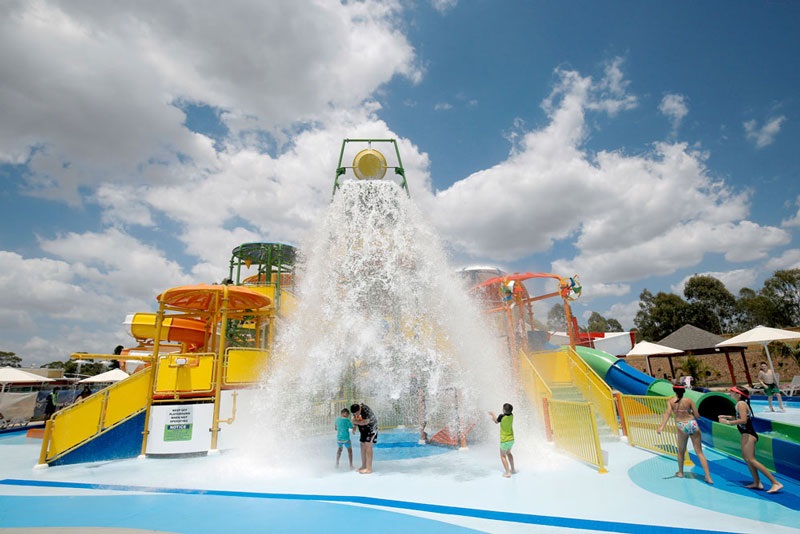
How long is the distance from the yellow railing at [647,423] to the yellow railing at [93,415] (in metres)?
13.0

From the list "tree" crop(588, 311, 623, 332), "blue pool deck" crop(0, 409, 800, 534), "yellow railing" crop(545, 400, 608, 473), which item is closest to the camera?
"blue pool deck" crop(0, 409, 800, 534)

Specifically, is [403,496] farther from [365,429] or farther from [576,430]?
[576,430]

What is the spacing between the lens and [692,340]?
29.6 m

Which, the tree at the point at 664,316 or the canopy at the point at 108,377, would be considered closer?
the canopy at the point at 108,377

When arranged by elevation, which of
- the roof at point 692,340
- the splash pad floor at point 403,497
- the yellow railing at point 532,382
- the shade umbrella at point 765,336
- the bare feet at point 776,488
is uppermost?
the roof at point 692,340

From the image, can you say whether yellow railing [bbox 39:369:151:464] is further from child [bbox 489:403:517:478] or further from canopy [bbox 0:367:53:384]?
canopy [bbox 0:367:53:384]

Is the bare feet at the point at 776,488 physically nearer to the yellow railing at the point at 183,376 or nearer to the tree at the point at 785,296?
the yellow railing at the point at 183,376

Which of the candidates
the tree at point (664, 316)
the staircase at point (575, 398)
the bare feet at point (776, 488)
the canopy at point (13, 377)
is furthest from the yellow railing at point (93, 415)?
the tree at point (664, 316)

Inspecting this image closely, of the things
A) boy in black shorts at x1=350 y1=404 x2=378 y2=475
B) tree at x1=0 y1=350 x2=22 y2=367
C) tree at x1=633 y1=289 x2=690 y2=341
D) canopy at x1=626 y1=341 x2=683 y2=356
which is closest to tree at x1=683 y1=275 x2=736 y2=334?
tree at x1=633 y1=289 x2=690 y2=341

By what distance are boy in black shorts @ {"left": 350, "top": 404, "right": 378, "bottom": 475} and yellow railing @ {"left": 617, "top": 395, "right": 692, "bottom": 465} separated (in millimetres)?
6248

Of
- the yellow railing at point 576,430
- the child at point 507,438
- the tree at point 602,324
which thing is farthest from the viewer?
the tree at point 602,324

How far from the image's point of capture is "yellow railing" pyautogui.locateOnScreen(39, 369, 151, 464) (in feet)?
34.3

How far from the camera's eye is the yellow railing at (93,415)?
10461mm

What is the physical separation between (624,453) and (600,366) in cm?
636
